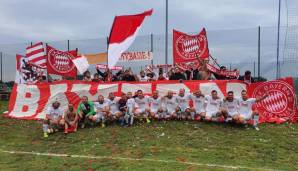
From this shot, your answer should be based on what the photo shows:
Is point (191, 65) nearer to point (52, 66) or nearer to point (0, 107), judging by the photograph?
point (52, 66)

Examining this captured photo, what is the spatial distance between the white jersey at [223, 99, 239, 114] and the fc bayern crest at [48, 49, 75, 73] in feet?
24.8

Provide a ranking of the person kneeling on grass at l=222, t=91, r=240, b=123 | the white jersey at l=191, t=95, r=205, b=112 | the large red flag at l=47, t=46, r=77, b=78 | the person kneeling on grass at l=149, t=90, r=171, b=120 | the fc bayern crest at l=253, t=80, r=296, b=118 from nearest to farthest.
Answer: the person kneeling on grass at l=222, t=91, r=240, b=123 → the white jersey at l=191, t=95, r=205, b=112 → the person kneeling on grass at l=149, t=90, r=171, b=120 → the fc bayern crest at l=253, t=80, r=296, b=118 → the large red flag at l=47, t=46, r=77, b=78

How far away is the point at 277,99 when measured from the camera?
15016 millimetres

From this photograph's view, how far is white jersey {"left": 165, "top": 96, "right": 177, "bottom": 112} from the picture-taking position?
1470 cm

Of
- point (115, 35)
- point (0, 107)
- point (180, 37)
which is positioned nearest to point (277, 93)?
point (180, 37)

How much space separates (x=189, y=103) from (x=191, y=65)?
3.36m

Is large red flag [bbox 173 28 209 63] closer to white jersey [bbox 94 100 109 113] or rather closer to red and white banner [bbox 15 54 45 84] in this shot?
white jersey [bbox 94 100 109 113]

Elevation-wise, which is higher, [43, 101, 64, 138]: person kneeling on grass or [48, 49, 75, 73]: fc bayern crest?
[48, 49, 75, 73]: fc bayern crest

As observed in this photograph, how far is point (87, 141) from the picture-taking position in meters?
12.7

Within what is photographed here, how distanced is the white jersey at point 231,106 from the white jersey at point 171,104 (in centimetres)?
172

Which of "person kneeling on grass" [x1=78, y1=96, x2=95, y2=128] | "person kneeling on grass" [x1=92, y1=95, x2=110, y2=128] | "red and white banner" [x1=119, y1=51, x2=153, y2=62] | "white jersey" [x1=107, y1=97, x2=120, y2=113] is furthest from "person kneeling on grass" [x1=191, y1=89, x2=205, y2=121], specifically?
"red and white banner" [x1=119, y1=51, x2=153, y2=62]

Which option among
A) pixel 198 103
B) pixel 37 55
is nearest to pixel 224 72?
pixel 198 103

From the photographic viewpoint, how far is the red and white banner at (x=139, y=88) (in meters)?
15.0

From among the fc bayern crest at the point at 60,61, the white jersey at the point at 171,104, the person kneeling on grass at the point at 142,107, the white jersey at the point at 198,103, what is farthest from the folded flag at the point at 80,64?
the white jersey at the point at 198,103
